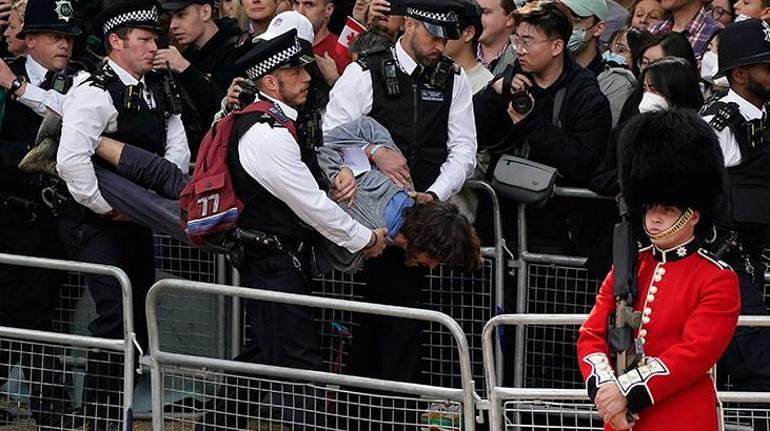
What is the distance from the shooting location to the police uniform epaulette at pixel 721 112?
7355 mm

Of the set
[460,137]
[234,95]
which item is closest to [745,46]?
[460,137]

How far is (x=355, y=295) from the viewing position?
839 cm

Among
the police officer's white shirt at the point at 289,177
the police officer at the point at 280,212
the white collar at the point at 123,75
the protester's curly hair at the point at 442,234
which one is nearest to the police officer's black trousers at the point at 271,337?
the police officer at the point at 280,212

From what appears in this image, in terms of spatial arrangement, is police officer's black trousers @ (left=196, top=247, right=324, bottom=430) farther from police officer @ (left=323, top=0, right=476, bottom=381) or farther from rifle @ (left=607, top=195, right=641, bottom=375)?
rifle @ (left=607, top=195, right=641, bottom=375)

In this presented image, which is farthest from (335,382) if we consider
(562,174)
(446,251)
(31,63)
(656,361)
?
(31,63)

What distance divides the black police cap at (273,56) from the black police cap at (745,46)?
196cm

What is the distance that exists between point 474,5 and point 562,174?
991mm

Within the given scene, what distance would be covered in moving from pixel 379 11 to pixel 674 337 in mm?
3748

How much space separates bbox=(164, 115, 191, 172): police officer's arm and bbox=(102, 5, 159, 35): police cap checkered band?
491 millimetres

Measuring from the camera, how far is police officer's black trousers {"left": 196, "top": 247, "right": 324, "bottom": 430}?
6.95m

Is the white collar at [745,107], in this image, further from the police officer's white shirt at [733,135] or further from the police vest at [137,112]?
the police vest at [137,112]

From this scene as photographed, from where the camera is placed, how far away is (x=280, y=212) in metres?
7.29

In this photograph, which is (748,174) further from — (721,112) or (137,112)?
(137,112)

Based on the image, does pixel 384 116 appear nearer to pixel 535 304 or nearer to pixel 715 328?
pixel 535 304
